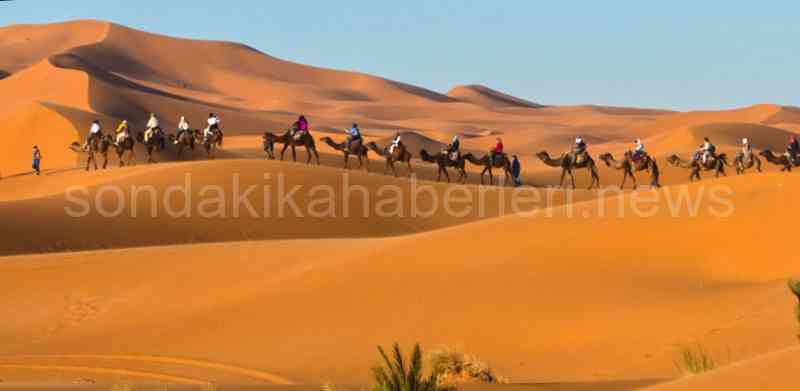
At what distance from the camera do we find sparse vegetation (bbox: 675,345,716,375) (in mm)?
12090

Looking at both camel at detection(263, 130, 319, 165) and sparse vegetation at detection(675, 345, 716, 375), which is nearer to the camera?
sparse vegetation at detection(675, 345, 716, 375)

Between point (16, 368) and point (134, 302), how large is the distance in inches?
200

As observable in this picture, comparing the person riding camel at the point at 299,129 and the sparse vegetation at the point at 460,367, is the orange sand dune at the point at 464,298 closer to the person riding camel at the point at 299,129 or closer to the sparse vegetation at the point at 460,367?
the sparse vegetation at the point at 460,367

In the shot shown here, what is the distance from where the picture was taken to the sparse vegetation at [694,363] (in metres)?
12.1

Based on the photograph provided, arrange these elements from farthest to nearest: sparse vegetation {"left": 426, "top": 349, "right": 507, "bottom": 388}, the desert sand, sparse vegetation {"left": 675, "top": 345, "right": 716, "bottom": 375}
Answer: the desert sand → sparse vegetation {"left": 426, "top": 349, "right": 507, "bottom": 388} → sparse vegetation {"left": 675, "top": 345, "right": 716, "bottom": 375}

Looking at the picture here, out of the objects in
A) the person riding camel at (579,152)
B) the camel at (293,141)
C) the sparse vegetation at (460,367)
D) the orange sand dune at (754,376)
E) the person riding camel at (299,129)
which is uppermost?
the person riding camel at (299,129)

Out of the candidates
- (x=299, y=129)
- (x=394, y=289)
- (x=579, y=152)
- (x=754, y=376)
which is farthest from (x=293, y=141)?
(x=754, y=376)

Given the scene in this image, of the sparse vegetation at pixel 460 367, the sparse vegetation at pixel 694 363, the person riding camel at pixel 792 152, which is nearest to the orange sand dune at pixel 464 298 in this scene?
the sparse vegetation at pixel 694 363

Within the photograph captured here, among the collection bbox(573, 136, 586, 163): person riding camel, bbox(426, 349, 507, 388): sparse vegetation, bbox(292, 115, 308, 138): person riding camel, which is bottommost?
bbox(426, 349, 507, 388): sparse vegetation

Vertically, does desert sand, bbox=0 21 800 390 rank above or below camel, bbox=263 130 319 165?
below

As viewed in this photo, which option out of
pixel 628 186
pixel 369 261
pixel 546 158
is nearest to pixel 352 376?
pixel 369 261

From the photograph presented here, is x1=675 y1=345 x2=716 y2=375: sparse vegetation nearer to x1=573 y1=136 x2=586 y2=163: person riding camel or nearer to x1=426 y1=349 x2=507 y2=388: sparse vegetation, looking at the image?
x1=426 y1=349 x2=507 y2=388: sparse vegetation

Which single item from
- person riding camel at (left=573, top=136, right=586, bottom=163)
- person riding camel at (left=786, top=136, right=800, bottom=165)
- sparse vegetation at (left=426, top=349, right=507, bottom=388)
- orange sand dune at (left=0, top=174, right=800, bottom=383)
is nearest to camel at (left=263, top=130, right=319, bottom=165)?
person riding camel at (left=573, top=136, right=586, bottom=163)

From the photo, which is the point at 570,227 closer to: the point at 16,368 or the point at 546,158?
the point at 16,368
